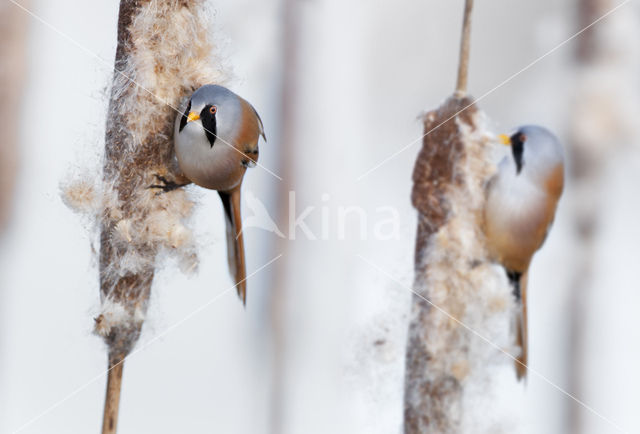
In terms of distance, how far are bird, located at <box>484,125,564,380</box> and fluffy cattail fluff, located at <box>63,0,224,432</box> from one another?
0.26 metres

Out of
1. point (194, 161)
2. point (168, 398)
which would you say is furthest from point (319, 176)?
point (168, 398)

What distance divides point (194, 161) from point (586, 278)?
0.36 m

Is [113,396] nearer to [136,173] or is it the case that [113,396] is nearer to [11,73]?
[136,173]

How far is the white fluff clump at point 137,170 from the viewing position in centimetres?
55

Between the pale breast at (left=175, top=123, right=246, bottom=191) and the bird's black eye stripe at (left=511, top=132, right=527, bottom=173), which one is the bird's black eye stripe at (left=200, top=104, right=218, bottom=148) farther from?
the bird's black eye stripe at (left=511, top=132, right=527, bottom=173)

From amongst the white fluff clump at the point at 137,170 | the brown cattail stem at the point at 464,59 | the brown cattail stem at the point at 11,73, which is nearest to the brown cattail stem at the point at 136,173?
the white fluff clump at the point at 137,170

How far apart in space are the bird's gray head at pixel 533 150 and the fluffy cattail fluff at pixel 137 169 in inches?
10.9

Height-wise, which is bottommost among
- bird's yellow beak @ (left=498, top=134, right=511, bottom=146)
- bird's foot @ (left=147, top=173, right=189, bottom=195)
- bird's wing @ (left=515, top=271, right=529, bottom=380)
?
bird's wing @ (left=515, top=271, right=529, bottom=380)

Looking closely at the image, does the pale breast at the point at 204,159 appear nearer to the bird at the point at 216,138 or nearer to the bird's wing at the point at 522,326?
the bird at the point at 216,138

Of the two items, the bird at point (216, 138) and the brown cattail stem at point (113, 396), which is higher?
the bird at point (216, 138)

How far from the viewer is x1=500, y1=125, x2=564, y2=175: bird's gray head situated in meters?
0.54

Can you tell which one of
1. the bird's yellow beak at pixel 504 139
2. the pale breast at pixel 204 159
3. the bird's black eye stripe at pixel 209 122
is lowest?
the pale breast at pixel 204 159

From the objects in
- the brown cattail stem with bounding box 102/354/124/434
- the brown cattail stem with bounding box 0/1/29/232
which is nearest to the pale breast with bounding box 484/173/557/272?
the brown cattail stem with bounding box 102/354/124/434

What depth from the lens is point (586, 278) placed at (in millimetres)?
598
